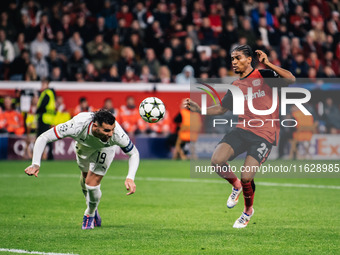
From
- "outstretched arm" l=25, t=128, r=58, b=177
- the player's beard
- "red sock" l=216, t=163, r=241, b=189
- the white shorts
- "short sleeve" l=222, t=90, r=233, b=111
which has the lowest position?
"red sock" l=216, t=163, r=241, b=189

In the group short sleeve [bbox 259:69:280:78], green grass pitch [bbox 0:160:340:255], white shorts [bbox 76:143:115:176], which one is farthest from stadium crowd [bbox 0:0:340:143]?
short sleeve [bbox 259:69:280:78]

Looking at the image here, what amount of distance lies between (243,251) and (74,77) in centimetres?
1433

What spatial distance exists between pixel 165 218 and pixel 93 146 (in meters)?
1.81

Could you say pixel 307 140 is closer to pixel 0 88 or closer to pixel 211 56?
pixel 211 56

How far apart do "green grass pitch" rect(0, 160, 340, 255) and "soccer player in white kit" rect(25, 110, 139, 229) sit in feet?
1.73

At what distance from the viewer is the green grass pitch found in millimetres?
7301

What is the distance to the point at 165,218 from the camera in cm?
959

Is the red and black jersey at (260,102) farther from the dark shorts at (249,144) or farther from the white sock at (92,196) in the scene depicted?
the white sock at (92,196)

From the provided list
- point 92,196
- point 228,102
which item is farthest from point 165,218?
point 228,102

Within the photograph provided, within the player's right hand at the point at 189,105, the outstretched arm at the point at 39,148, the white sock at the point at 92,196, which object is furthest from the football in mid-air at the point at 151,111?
the outstretched arm at the point at 39,148

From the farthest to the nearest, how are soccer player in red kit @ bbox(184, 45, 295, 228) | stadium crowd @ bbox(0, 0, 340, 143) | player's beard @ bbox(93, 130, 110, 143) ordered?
stadium crowd @ bbox(0, 0, 340, 143) → soccer player in red kit @ bbox(184, 45, 295, 228) → player's beard @ bbox(93, 130, 110, 143)

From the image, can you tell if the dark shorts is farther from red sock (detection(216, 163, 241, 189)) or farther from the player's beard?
the player's beard

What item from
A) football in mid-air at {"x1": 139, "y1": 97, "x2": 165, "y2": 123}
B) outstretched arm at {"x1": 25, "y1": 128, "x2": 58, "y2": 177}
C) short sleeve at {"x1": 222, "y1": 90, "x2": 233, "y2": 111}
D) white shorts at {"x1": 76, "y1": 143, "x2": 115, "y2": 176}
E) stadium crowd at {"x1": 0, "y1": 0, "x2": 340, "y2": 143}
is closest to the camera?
outstretched arm at {"x1": 25, "y1": 128, "x2": 58, "y2": 177}

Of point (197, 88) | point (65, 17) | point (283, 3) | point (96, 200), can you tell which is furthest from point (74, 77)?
point (96, 200)
